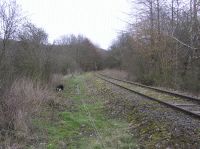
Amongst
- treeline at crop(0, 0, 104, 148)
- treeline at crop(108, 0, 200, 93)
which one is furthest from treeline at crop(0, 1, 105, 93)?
treeline at crop(108, 0, 200, 93)

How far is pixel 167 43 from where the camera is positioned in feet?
99.3

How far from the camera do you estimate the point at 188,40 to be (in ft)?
89.6

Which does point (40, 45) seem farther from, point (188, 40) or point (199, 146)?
point (199, 146)

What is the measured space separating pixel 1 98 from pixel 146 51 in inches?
1004

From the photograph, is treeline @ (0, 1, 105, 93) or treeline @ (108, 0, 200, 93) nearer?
treeline @ (0, 1, 105, 93)

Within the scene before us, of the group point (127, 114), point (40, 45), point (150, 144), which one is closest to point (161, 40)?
point (40, 45)

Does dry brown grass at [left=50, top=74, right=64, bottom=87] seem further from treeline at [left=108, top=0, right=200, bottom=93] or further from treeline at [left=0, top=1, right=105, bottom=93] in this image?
treeline at [left=108, top=0, right=200, bottom=93]

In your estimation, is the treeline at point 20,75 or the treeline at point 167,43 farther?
the treeline at point 167,43

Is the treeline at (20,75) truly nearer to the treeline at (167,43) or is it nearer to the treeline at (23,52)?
the treeline at (23,52)

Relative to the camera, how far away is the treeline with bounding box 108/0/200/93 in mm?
25152

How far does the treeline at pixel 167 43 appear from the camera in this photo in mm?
25152

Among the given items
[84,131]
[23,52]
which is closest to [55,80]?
[23,52]

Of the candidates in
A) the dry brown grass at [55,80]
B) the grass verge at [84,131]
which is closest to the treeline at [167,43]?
the dry brown grass at [55,80]

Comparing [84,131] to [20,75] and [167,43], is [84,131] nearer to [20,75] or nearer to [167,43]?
[20,75]
